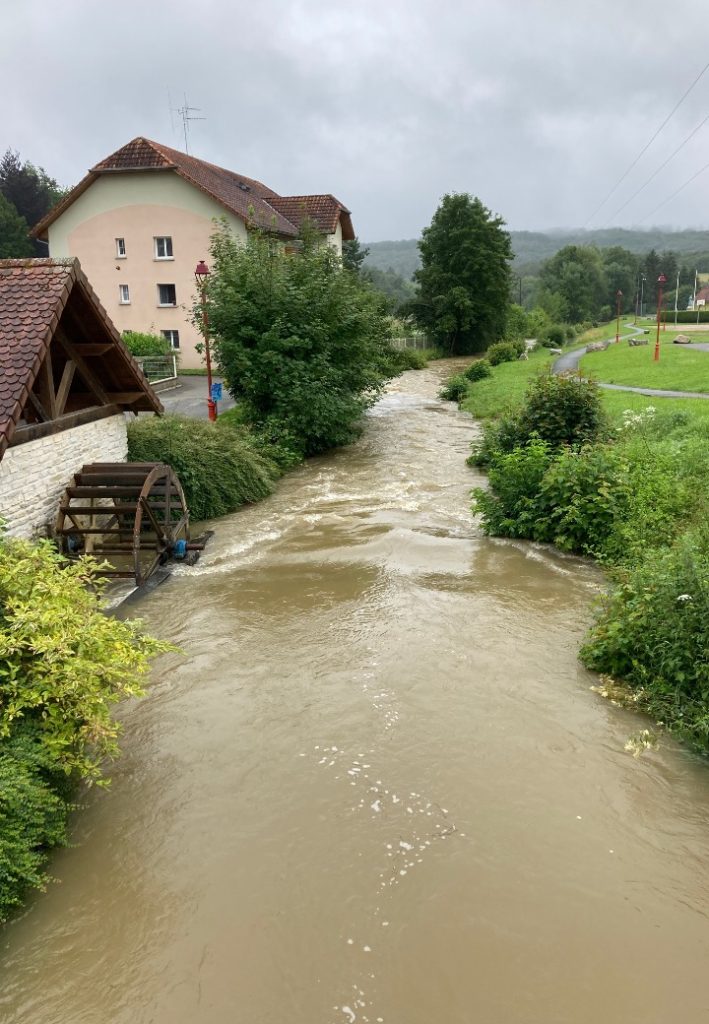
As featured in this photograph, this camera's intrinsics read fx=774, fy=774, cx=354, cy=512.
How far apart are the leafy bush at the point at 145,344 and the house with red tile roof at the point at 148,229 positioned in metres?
1.76

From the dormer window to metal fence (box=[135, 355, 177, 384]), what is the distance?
18.8ft

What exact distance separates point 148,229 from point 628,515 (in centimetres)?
2910

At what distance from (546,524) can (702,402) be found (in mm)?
9818

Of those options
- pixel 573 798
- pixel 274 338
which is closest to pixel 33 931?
pixel 573 798

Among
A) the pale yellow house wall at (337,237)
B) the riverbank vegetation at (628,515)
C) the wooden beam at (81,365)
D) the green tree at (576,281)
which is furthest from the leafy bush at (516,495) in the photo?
the green tree at (576,281)

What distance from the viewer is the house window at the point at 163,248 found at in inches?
1367

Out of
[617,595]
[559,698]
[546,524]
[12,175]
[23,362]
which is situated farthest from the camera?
[12,175]

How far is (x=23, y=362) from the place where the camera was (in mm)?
9961

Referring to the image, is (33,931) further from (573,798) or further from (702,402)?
(702,402)

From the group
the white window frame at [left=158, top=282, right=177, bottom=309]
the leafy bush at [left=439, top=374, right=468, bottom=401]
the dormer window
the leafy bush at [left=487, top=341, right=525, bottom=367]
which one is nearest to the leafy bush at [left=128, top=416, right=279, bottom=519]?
the leafy bush at [left=439, top=374, right=468, bottom=401]

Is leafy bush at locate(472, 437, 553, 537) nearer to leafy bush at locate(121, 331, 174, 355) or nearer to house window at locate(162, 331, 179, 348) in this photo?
leafy bush at locate(121, 331, 174, 355)

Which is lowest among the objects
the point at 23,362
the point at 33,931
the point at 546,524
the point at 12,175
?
the point at 33,931

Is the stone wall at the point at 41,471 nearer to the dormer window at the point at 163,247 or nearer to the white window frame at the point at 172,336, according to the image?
the white window frame at the point at 172,336

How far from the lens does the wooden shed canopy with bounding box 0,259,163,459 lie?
32.8 feet
